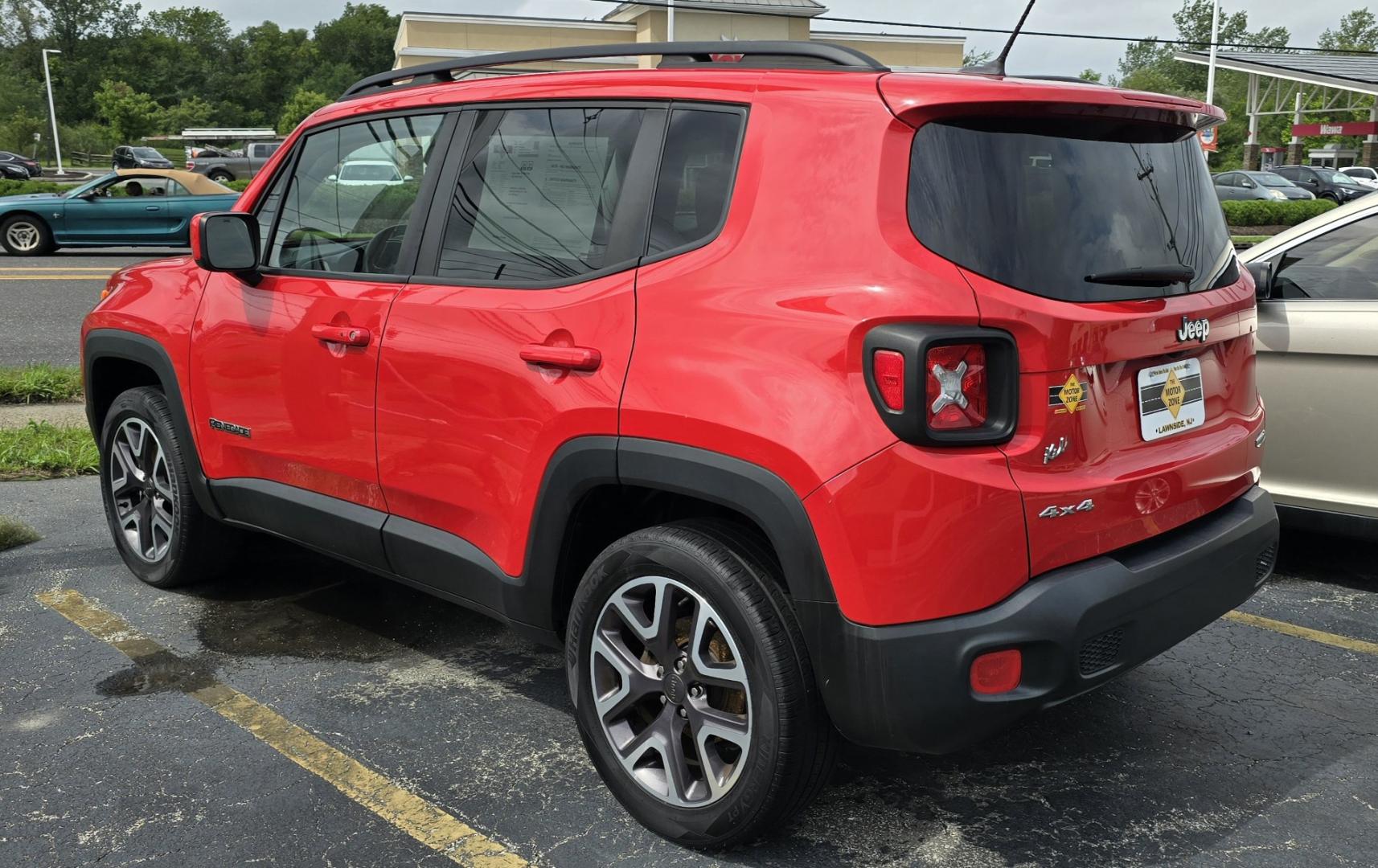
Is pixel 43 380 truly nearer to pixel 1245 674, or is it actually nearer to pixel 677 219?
pixel 677 219

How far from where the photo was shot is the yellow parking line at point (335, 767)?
2.97 m

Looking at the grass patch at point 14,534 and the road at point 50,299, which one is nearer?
the grass patch at point 14,534

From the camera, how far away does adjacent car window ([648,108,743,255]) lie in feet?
9.54

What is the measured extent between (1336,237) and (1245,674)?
1.93 m

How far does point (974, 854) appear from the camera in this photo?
2.95 meters

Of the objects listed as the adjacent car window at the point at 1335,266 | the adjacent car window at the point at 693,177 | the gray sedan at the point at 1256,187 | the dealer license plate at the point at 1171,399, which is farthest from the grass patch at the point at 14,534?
the gray sedan at the point at 1256,187

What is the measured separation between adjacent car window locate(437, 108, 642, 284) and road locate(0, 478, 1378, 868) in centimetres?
135

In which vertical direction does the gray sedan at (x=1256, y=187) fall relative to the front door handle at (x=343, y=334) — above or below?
below

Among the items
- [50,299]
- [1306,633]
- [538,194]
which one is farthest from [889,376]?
[50,299]

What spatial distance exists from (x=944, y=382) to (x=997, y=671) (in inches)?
24.1

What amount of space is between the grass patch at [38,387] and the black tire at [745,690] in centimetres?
697

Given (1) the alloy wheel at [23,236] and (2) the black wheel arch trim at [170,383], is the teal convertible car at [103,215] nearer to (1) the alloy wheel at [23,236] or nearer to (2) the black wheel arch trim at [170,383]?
(1) the alloy wheel at [23,236]

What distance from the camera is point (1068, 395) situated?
8.73 feet

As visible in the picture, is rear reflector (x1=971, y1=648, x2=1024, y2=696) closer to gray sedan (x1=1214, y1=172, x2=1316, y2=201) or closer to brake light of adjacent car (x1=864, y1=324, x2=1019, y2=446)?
brake light of adjacent car (x1=864, y1=324, x2=1019, y2=446)
